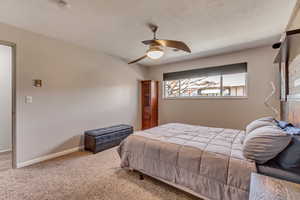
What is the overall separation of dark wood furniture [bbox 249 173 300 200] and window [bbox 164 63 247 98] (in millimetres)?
3044

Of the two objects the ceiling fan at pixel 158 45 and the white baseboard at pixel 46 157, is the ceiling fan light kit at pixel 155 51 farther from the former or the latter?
the white baseboard at pixel 46 157

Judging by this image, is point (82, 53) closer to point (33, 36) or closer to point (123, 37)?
point (33, 36)

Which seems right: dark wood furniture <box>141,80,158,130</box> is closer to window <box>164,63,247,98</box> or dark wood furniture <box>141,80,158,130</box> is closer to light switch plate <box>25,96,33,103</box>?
window <box>164,63,247,98</box>

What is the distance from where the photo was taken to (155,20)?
86.1 inches

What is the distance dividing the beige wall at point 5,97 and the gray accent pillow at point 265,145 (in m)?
4.68

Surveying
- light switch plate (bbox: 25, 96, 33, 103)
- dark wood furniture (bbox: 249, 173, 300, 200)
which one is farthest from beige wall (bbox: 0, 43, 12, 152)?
dark wood furniture (bbox: 249, 173, 300, 200)

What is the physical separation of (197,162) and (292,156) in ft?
2.67

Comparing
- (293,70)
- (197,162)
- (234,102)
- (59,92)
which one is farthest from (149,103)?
(293,70)

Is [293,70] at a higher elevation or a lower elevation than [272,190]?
higher

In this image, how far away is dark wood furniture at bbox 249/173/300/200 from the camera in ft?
2.76

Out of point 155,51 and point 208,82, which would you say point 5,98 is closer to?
point 155,51

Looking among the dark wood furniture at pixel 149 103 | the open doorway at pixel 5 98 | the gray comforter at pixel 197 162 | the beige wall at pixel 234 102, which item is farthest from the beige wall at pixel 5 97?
the beige wall at pixel 234 102

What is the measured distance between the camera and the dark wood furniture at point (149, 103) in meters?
4.73

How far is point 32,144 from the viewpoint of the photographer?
2.60m
